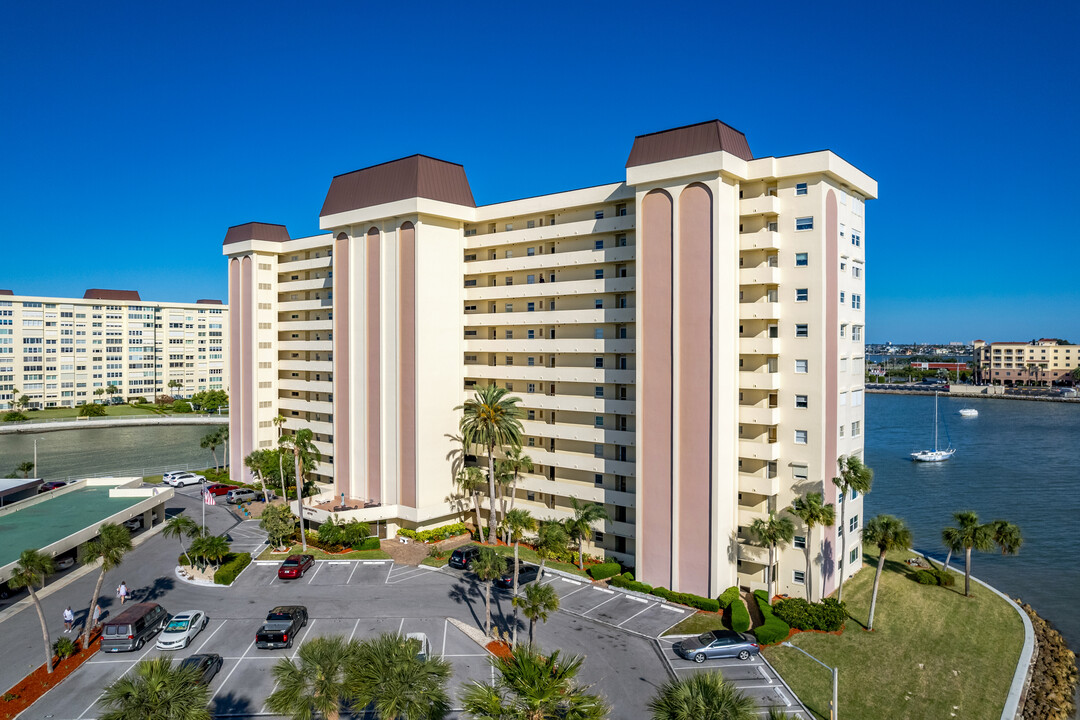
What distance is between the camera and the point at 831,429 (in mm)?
46219

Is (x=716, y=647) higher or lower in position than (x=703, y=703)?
lower

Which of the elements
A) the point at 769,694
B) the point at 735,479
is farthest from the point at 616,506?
the point at 769,694

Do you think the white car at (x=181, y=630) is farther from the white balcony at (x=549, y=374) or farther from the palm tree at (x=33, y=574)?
the white balcony at (x=549, y=374)

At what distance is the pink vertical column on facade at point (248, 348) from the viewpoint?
263 ft

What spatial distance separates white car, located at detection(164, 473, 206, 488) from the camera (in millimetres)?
84156

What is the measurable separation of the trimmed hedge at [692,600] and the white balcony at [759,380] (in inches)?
570

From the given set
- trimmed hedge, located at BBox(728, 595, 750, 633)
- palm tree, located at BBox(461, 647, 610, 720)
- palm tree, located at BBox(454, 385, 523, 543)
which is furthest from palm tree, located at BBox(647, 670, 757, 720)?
palm tree, located at BBox(454, 385, 523, 543)

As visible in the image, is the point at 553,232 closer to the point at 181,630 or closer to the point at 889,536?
the point at 889,536

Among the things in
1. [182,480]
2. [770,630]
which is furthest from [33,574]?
[182,480]

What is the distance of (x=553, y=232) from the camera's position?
56875 mm

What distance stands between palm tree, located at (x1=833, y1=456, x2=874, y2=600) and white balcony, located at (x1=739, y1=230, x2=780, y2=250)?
1528 cm

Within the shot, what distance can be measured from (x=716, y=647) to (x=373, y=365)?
1522 inches

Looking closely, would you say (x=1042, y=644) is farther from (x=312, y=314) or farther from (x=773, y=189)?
(x=312, y=314)

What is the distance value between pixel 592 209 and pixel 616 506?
2410 centimetres
